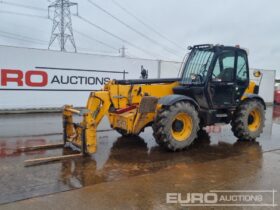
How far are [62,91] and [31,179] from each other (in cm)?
961

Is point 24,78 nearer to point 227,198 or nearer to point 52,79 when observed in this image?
point 52,79

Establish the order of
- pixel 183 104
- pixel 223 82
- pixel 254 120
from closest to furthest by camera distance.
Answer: pixel 183 104 → pixel 223 82 → pixel 254 120

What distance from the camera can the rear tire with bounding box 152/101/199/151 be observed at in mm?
6465

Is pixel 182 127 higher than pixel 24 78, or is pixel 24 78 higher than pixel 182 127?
pixel 24 78

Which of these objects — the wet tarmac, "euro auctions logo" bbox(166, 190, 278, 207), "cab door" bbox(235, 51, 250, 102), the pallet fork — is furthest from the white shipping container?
"euro auctions logo" bbox(166, 190, 278, 207)

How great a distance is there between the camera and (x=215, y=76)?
24.6ft

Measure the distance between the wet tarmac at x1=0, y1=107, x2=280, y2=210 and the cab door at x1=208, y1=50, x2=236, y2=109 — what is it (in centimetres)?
107

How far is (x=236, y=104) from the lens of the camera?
26.5ft

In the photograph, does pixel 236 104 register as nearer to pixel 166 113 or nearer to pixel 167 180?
pixel 166 113

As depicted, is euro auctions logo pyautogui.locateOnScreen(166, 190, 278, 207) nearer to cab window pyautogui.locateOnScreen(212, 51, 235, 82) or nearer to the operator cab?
the operator cab

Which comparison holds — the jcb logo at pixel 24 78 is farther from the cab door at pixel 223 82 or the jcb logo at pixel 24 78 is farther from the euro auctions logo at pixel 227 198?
the euro auctions logo at pixel 227 198

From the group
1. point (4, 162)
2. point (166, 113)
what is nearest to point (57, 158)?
point (4, 162)

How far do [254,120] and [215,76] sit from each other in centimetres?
193

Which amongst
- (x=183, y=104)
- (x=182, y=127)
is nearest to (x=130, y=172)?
(x=182, y=127)
